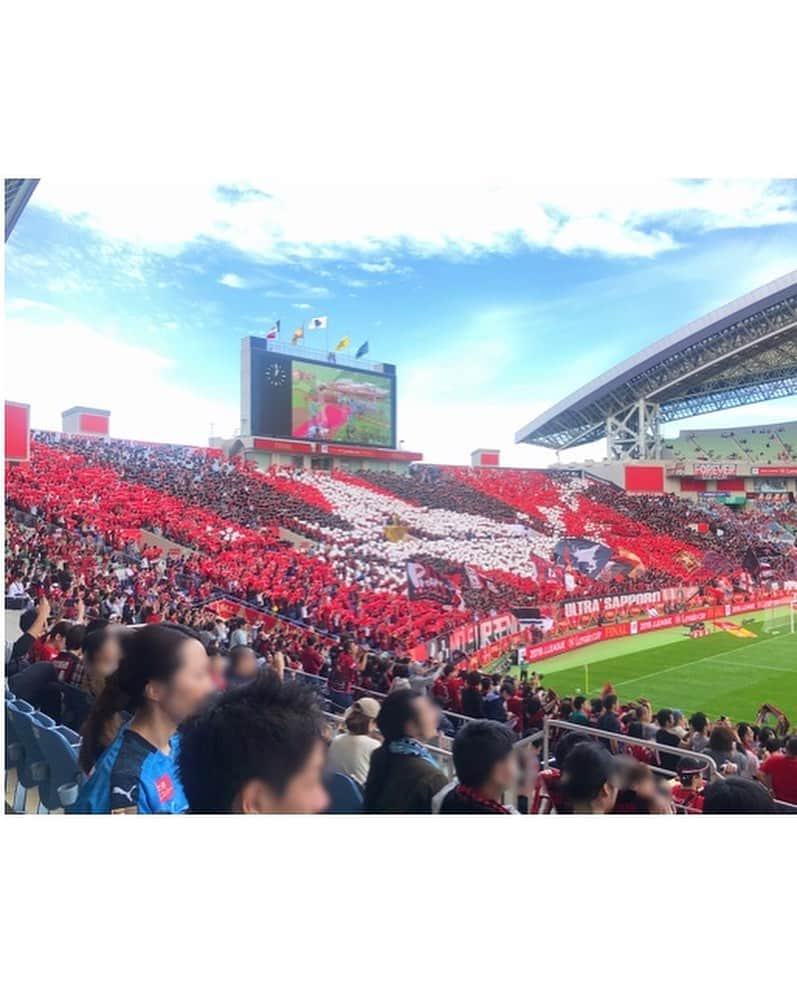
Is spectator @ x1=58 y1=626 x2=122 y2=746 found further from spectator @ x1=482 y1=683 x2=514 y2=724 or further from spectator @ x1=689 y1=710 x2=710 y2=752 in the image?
spectator @ x1=689 y1=710 x2=710 y2=752

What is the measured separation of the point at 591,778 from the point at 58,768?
1977mm

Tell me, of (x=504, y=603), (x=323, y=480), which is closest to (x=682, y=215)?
(x=504, y=603)

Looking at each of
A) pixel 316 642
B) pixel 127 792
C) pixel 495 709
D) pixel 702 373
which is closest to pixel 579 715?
pixel 495 709

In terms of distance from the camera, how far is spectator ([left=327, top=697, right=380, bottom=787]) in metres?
2.42

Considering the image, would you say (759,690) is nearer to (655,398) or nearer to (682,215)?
(682,215)

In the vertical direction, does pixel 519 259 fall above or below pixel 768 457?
above

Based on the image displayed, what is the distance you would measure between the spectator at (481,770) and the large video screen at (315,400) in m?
8.68

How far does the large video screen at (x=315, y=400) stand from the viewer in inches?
406

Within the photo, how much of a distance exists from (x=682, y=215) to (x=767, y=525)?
39.4ft

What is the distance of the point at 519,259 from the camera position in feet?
23.6

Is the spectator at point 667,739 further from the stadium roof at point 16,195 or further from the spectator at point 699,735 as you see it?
the stadium roof at point 16,195

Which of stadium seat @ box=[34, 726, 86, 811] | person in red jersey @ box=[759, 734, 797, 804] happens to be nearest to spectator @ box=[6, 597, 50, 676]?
stadium seat @ box=[34, 726, 86, 811]

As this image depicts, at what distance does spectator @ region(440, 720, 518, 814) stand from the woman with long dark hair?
2.27ft

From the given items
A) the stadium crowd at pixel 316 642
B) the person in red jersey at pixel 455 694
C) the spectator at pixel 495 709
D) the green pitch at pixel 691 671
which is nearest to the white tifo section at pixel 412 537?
the stadium crowd at pixel 316 642
